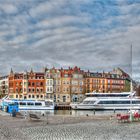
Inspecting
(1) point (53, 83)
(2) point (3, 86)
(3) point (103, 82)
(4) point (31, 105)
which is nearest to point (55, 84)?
(1) point (53, 83)

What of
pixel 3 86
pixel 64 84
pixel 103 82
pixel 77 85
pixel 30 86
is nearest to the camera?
pixel 30 86

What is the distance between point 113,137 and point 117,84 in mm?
127744

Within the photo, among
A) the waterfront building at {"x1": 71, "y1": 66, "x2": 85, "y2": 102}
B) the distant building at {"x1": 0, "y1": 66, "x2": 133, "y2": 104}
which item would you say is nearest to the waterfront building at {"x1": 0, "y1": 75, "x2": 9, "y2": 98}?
the distant building at {"x1": 0, "y1": 66, "x2": 133, "y2": 104}

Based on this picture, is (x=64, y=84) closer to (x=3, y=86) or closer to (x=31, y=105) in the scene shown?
(x=3, y=86)

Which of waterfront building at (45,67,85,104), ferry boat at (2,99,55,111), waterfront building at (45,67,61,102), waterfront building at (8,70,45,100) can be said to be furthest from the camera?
waterfront building at (45,67,85,104)

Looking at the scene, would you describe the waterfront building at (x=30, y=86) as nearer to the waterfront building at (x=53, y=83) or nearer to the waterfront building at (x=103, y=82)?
the waterfront building at (x=53, y=83)

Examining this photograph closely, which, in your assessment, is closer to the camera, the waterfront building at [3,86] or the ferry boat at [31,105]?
the ferry boat at [31,105]

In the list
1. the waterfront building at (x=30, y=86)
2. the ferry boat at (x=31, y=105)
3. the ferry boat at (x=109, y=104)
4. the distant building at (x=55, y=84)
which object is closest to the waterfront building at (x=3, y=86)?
the distant building at (x=55, y=84)

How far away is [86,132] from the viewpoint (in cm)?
2816

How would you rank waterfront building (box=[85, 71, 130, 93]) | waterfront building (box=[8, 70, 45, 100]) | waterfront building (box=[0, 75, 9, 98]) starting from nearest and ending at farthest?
waterfront building (box=[8, 70, 45, 100]) → waterfront building (box=[85, 71, 130, 93]) → waterfront building (box=[0, 75, 9, 98])

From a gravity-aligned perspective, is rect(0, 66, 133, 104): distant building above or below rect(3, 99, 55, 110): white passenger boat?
above

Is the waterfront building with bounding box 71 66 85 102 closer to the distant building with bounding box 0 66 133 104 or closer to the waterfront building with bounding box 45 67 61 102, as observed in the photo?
the distant building with bounding box 0 66 133 104

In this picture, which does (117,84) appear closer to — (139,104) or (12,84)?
(12,84)

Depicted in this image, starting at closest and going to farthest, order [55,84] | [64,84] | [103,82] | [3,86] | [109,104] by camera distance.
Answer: [109,104] → [55,84] → [64,84] → [103,82] → [3,86]
